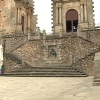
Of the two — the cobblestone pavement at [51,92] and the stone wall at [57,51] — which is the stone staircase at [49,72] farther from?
the cobblestone pavement at [51,92]

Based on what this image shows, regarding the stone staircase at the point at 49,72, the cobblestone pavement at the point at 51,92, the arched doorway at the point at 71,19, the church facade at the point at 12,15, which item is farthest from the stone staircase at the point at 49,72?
the arched doorway at the point at 71,19

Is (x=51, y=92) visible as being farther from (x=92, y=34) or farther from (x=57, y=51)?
(x=92, y=34)

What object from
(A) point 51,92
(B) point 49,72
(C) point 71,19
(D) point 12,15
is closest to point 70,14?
(C) point 71,19

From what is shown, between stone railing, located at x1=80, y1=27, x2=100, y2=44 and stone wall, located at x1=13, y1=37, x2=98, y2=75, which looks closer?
stone wall, located at x1=13, y1=37, x2=98, y2=75

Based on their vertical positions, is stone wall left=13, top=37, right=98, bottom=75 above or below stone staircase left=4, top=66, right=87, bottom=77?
above

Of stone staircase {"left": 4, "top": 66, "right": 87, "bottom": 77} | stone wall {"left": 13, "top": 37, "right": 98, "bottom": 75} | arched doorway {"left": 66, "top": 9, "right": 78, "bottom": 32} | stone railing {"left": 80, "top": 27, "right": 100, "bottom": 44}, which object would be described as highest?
arched doorway {"left": 66, "top": 9, "right": 78, "bottom": 32}

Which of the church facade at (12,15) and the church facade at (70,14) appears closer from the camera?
the church facade at (70,14)

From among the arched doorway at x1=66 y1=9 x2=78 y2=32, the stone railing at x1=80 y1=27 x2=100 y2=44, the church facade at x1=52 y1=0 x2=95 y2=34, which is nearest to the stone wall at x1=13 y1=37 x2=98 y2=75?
the stone railing at x1=80 y1=27 x2=100 y2=44

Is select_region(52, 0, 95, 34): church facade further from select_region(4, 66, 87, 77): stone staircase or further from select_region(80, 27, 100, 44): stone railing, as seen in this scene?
select_region(4, 66, 87, 77): stone staircase

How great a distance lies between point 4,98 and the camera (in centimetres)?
584

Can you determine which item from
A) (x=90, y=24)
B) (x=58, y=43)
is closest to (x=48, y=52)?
(x=58, y=43)

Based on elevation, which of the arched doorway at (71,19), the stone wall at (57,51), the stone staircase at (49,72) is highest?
the arched doorway at (71,19)

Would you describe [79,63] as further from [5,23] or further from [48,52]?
[5,23]

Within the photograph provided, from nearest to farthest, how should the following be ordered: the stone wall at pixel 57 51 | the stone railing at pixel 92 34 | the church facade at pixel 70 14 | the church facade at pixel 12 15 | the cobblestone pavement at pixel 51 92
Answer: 1. the cobblestone pavement at pixel 51 92
2. the stone wall at pixel 57 51
3. the stone railing at pixel 92 34
4. the church facade at pixel 70 14
5. the church facade at pixel 12 15
